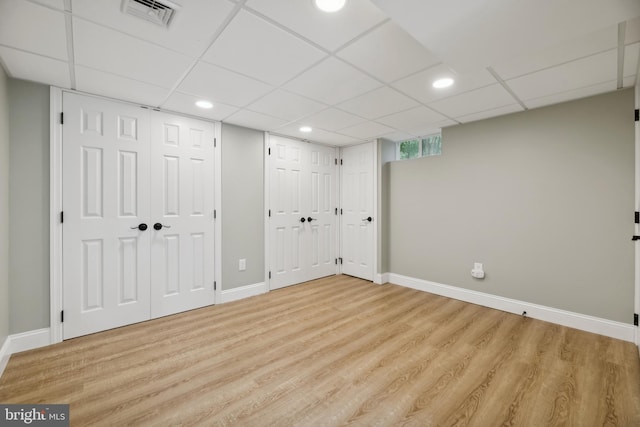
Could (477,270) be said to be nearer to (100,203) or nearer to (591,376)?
(591,376)

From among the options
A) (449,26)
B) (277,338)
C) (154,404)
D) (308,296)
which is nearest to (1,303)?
(154,404)

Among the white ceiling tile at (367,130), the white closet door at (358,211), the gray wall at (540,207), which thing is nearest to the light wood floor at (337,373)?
the gray wall at (540,207)

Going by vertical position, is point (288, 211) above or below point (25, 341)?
above

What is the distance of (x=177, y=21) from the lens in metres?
1.58

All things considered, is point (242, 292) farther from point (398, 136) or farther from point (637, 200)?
point (637, 200)

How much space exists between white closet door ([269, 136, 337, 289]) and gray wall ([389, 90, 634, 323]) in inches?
60.1

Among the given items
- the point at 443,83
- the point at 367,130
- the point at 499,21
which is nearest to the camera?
the point at 499,21

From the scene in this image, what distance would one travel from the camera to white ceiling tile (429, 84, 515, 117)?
8.24 ft

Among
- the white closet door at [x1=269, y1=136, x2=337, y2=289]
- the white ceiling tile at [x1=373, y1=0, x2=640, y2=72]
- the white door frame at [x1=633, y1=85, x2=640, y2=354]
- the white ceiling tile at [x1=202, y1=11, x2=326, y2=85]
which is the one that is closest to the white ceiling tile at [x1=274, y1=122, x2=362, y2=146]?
the white closet door at [x1=269, y1=136, x2=337, y2=289]

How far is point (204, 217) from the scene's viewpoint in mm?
3307

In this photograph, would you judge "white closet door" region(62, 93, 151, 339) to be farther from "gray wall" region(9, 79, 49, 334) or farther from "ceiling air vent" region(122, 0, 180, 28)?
"ceiling air vent" region(122, 0, 180, 28)

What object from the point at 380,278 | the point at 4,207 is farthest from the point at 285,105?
the point at 380,278

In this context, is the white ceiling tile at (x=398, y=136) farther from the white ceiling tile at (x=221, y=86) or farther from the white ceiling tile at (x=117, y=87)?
the white ceiling tile at (x=117, y=87)

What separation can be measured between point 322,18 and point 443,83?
4.37ft
